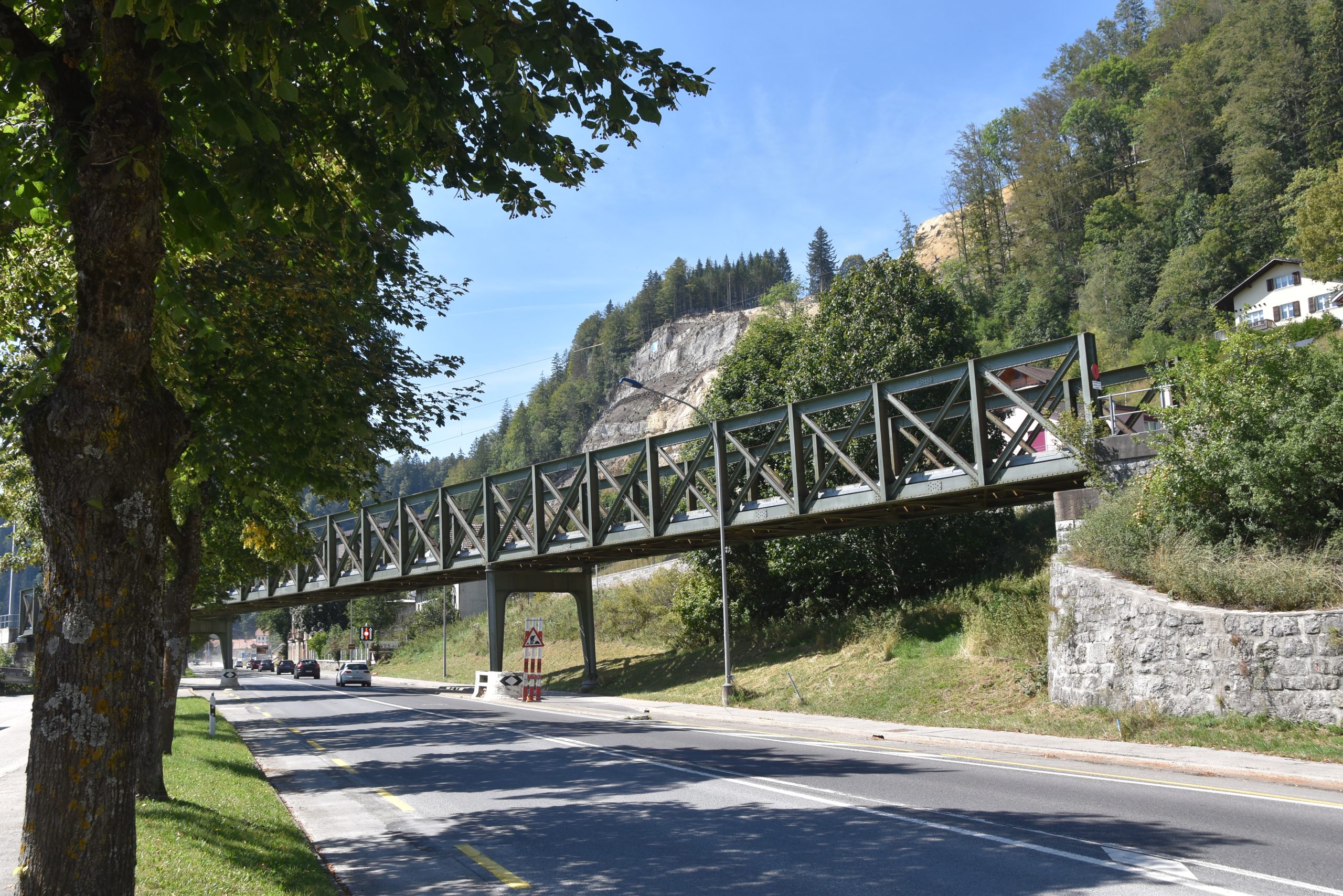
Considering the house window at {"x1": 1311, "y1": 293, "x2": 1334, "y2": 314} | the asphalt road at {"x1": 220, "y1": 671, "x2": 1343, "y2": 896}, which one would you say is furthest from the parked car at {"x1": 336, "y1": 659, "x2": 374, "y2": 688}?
the house window at {"x1": 1311, "y1": 293, "x2": 1334, "y2": 314}

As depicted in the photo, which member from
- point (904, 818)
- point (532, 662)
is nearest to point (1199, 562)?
point (904, 818)

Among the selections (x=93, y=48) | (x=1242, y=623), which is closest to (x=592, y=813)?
(x=93, y=48)

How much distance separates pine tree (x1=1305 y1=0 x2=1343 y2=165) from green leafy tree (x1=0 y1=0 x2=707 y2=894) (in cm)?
7649

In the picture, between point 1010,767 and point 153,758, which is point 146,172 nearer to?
point 153,758

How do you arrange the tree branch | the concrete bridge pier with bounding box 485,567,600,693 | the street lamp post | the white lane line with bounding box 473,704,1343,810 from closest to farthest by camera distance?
the tree branch, the white lane line with bounding box 473,704,1343,810, the street lamp post, the concrete bridge pier with bounding box 485,567,600,693

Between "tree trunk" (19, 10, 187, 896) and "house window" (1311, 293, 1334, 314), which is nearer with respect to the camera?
"tree trunk" (19, 10, 187, 896)

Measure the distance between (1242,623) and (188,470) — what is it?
14.6m

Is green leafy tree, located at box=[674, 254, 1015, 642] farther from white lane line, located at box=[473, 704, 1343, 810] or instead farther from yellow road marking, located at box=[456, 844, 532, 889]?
yellow road marking, located at box=[456, 844, 532, 889]

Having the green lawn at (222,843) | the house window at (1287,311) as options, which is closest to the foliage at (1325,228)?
the house window at (1287,311)

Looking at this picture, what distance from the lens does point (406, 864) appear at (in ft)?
28.7

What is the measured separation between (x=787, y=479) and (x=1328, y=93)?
62015 millimetres

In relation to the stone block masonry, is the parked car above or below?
below

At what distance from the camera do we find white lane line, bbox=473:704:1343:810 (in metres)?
10.2

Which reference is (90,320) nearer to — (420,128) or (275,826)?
(420,128)
